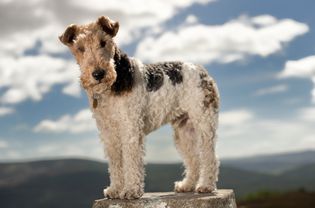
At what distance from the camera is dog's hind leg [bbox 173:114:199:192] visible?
30.7 feet

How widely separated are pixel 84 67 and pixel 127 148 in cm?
149

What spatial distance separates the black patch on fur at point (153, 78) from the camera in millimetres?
8469

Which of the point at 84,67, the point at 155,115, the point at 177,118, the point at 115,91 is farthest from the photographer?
the point at 177,118

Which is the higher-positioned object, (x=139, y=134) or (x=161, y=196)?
(x=139, y=134)

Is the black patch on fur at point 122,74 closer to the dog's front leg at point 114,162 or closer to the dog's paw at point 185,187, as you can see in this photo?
the dog's front leg at point 114,162

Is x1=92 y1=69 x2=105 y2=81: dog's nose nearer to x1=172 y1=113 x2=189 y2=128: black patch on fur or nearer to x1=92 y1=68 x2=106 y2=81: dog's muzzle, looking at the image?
x1=92 y1=68 x2=106 y2=81: dog's muzzle

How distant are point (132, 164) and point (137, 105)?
2.99 ft

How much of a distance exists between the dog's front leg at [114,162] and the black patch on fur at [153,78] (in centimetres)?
99

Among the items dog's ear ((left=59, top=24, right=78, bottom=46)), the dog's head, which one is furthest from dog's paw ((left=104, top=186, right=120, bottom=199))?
dog's ear ((left=59, top=24, right=78, bottom=46))

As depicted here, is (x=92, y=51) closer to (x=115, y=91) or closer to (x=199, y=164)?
(x=115, y=91)

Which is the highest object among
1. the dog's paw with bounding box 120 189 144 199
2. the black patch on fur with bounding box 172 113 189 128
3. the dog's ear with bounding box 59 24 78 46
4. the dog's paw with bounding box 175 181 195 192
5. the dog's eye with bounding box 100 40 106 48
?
the dog's ear with bounding box 59 24 78 46

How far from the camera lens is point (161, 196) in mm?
8656

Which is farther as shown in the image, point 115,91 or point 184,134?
point 184,134

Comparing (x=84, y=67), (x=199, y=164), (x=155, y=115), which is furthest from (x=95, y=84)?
(x=199, y=164)
